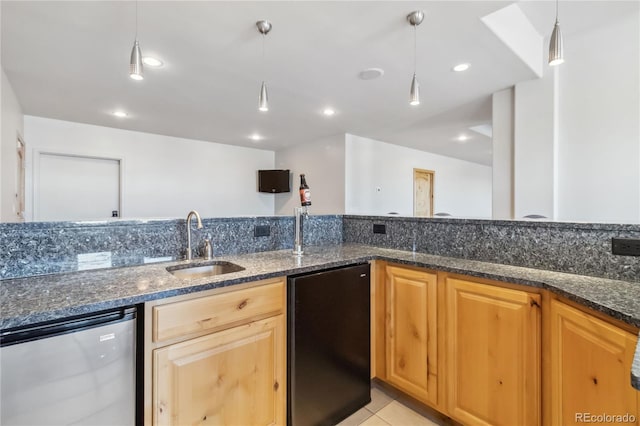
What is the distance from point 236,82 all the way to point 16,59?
5.73 feet

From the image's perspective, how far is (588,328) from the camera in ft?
3.56

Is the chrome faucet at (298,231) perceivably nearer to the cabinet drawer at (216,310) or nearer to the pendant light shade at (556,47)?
the cabinet drawer at (216,310)

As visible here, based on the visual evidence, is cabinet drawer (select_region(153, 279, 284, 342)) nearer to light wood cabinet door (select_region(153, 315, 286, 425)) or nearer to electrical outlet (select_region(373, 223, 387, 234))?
light wood cabinet door (select_region(153, 315, 286, 425))

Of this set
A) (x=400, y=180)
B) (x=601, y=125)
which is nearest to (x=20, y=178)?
(x=400, y=180)

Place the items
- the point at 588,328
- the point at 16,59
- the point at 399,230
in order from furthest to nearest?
1. the point at 16,59
2. the point at 399,230
3. the point at 588,328

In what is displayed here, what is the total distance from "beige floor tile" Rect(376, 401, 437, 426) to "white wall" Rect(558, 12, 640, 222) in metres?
2.45

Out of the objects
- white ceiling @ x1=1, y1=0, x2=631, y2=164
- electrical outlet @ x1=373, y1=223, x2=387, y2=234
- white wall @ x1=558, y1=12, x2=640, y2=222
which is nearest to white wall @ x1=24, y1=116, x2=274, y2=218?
white ceiling @ x1=1, y1=0, x2=631, y2=164

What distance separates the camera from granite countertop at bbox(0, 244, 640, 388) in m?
0.96

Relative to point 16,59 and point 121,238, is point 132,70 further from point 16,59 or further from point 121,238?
Answer: point 16,59

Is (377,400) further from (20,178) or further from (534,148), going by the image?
(20,178)

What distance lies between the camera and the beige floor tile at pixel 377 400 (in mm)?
Answer: 1841

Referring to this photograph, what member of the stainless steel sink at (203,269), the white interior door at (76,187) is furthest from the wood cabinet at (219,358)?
the white interior door at (76,187)

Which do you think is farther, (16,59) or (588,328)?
(16,59)

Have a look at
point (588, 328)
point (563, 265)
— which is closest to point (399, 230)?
point (563, 265)
